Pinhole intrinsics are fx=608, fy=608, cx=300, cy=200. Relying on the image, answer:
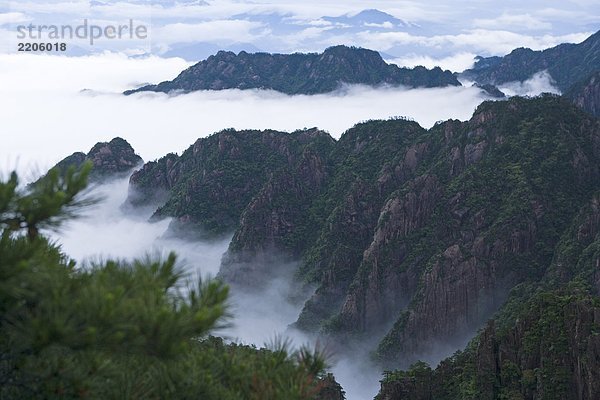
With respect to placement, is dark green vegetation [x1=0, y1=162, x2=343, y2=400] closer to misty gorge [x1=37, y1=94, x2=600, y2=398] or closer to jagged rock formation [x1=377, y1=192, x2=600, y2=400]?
jagged rock formation [x1=377, y1=192, x2=600, y2=400]

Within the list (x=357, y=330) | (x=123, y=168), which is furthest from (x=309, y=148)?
(x=123, y=168)

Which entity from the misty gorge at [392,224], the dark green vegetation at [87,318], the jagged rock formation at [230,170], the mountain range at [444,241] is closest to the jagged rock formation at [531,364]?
the mountain range at [444,241]

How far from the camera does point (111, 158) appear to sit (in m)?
173

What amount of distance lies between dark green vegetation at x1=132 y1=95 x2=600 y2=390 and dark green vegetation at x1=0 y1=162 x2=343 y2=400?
4703cm

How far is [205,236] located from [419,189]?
57.7 meters

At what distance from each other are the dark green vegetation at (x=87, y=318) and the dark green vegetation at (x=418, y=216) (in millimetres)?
47031

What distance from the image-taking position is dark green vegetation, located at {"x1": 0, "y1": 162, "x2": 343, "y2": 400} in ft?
29.2

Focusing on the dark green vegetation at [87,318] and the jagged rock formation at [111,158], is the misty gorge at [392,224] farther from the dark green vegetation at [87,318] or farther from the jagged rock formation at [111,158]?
the dark green vegetation at [87,318]

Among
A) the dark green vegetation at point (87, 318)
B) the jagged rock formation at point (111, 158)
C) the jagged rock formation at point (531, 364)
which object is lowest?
the jagged rock formation at point (531, 364)

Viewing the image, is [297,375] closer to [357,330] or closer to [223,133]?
[357,330]

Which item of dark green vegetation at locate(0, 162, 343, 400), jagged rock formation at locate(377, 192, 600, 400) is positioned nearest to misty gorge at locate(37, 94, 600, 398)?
jagged rock formation at locate(377, 192, 600, 400)

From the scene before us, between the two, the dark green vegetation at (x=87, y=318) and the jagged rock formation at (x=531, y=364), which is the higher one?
the dark green vegetation at (x=87, y=318)

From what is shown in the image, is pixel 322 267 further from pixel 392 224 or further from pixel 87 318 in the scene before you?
pixel 87 318

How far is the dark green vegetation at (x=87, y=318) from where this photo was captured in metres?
8.89
